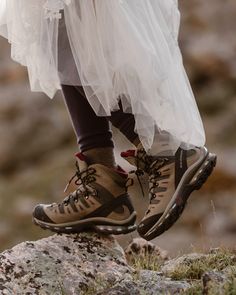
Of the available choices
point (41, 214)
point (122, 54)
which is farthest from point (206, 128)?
point (122, 54)

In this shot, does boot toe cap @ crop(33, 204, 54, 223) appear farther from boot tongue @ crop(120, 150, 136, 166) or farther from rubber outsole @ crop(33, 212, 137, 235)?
boot tongue @ crop(120, 150, 136, 166)

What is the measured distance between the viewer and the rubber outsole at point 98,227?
345 cm

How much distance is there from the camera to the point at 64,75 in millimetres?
3275

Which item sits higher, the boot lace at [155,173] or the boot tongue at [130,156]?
the boot tongue at [130,156]

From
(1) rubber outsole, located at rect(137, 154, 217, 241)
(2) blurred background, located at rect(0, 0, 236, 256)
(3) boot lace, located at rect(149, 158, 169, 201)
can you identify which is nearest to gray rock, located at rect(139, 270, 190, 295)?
(1) rubber outsole, located at rect(137, 154, 217, 241)

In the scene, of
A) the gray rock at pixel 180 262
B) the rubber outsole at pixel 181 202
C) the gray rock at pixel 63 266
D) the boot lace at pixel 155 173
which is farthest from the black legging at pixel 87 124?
the gray rock at pixel 180 262

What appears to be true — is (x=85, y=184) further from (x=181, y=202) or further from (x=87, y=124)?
(x=181, y=202)

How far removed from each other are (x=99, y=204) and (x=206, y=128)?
48.3 ft

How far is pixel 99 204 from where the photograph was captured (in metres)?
3.45

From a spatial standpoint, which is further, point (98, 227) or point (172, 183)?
point (98, 227)

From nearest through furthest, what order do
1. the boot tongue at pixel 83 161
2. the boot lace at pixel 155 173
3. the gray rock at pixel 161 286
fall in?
the gray rock at pixel 161 286 < the boot lace at pixel 155 173 < the boot tongue at pixel 83 161

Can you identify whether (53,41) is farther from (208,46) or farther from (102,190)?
(208,46)

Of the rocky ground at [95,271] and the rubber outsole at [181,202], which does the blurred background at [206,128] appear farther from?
Result: the rubber outsole at [181,202]

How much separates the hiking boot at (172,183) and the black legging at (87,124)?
173 mm
